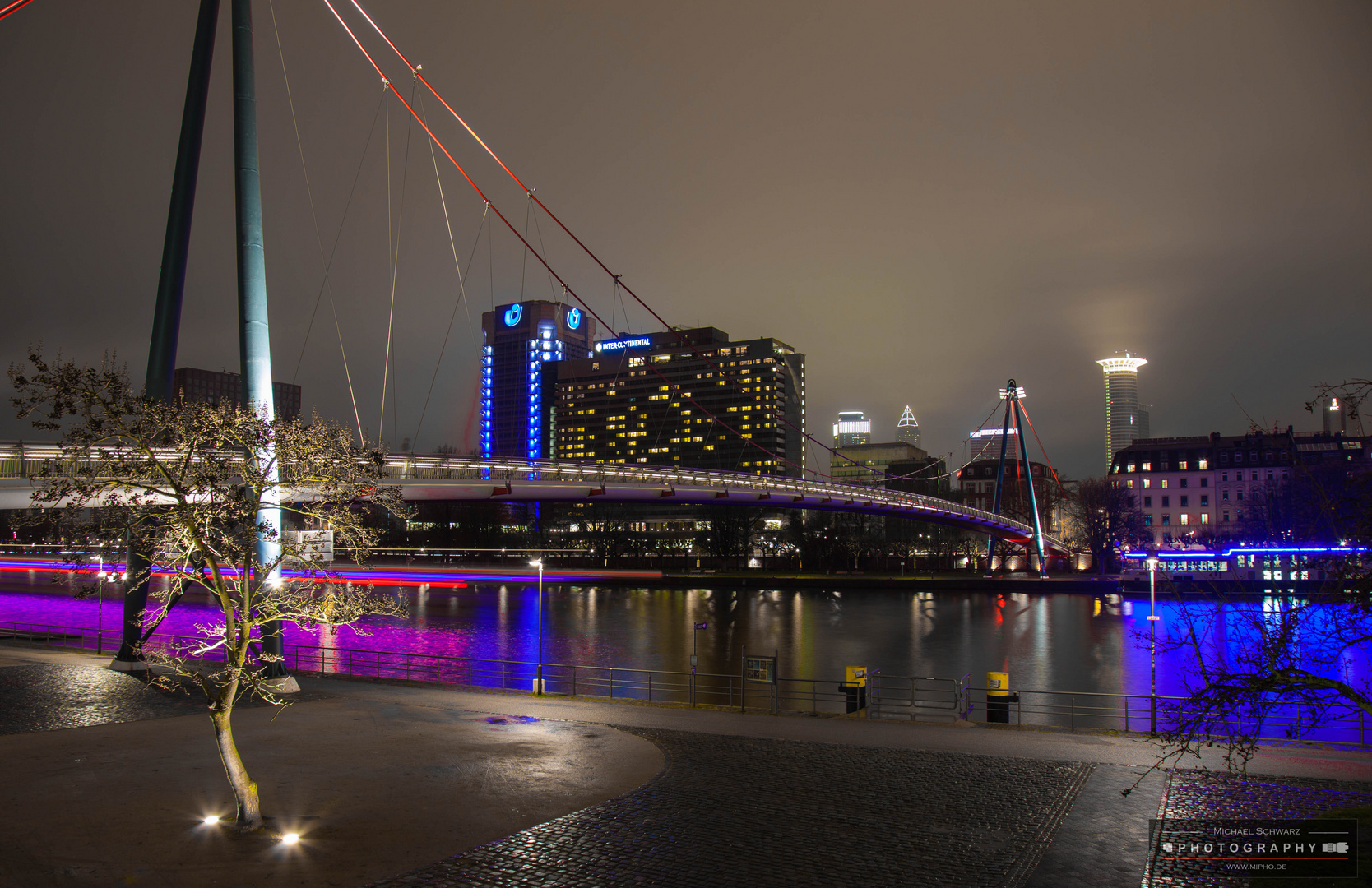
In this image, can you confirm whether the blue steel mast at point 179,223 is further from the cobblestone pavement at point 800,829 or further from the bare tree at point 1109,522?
the bare tree at point 1109,522

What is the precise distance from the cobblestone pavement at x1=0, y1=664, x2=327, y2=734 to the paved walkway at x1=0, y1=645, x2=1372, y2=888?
43.6 inches

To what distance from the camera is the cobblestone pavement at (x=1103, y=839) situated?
8758mm

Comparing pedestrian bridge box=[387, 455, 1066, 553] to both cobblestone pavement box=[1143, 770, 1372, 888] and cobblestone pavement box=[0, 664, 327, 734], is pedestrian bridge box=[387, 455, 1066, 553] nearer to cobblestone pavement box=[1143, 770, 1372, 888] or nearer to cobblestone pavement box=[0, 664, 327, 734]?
cobblestone pavement box=[0, 664, 327, 734]

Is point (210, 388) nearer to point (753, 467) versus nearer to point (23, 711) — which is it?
point (753, 467)

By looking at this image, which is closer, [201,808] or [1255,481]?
[201,808]

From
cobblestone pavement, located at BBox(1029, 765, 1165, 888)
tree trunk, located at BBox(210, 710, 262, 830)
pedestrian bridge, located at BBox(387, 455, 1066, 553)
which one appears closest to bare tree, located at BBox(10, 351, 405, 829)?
tree trunk, located at BBox(210, 710, 262, 830)

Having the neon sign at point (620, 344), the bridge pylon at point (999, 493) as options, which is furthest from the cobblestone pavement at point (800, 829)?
the neon sign at point (620, 344)

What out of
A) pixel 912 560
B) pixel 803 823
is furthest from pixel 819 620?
pixel 803 823

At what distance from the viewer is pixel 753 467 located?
124438 mm

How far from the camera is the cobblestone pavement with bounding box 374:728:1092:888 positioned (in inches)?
348

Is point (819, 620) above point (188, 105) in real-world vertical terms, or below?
below

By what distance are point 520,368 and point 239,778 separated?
18401 centimetres

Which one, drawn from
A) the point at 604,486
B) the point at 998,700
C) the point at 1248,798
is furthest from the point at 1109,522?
the point at 1248,798

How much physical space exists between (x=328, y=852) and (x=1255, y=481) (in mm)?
115819
